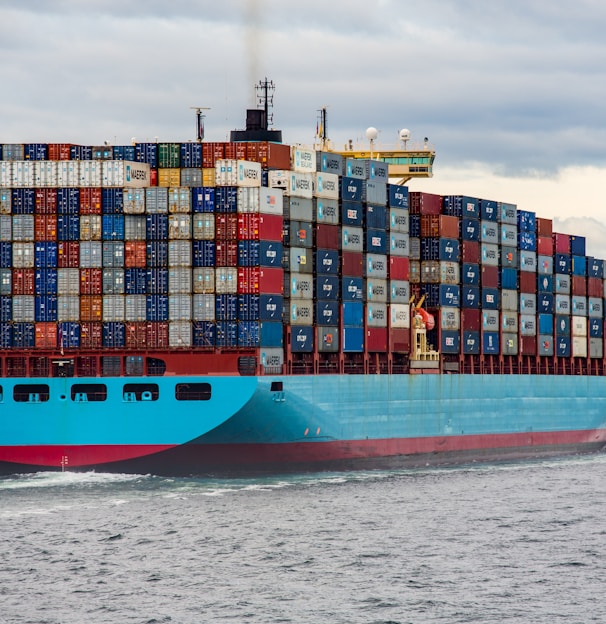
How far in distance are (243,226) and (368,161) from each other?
1347 centimetres

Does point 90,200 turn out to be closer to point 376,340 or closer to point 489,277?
point 376,340

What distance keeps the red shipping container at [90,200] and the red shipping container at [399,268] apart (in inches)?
710

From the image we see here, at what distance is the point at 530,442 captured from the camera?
292 ft

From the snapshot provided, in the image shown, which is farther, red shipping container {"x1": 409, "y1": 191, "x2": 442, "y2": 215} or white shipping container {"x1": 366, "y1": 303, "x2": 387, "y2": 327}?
red shipping container {"x1": 409, "y1": 191, "x2": 442, "y2": 215}

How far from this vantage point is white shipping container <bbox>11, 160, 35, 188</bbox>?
67125 mm

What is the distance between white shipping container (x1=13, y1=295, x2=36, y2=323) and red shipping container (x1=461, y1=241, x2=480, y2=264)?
28685mm

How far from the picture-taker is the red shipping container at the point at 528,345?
88.6m

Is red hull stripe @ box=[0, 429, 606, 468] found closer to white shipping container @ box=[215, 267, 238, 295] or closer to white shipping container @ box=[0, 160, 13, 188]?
white shipping container @ box=[215, 267, 238, 295]

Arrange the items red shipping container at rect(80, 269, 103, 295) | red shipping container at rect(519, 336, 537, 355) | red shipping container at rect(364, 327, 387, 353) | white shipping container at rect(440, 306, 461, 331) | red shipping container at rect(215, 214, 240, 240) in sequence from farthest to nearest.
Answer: red shipping container at rect(519, 336, 537, 355) → white shipping container at rect(440, 306, 461, 331) → red shipping container at rect(364, 327, 387, 353) → red shipping container at rect(215, 214, 240, 240) → red shipping container at rect(80, 269, 103, 295)

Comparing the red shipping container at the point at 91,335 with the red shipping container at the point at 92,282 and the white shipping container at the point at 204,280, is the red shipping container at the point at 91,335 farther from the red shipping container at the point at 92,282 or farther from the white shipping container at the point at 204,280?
the white shipping container at the point at 204,280

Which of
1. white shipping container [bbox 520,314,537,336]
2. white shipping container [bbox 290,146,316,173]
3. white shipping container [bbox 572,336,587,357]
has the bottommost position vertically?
white shipping container [bbox 572,336,587,357]

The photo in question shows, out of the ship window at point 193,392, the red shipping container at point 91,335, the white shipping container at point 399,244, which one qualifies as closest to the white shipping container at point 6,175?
the red shipping container at point 91,335

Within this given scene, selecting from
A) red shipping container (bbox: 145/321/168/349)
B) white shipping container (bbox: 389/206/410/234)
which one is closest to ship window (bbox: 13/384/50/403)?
red shipping container (bbox: 145/321/168/349)

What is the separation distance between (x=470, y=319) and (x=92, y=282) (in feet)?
88.4
